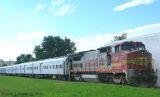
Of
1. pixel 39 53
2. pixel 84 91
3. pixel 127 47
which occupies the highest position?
pixel 39 53

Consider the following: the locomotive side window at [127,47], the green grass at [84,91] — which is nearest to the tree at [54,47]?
the locomotive side window at [127,47]

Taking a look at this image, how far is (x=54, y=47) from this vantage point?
121438mm

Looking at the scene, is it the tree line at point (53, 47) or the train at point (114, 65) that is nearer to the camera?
the train at point (114, 65)

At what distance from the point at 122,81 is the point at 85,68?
9988mm

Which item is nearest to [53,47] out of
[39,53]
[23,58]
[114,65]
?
[39,53]

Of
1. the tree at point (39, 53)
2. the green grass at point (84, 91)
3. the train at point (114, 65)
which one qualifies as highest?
the tree at point (39, 53)

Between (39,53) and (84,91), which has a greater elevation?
(39,53)

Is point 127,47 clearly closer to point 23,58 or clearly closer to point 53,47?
point 53,47

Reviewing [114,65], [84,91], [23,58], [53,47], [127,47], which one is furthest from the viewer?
[23,58]

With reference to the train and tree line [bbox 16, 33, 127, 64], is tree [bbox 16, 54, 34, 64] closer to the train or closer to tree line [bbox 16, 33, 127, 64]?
tree line [bbox 16, 33, 127, 64]

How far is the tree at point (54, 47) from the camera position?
118688 mm

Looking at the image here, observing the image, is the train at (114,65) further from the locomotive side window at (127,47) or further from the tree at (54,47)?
the tree at (54,47)

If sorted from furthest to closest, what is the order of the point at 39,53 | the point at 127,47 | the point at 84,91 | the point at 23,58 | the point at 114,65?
the point at 23,58
the point at 39,53
the point at 114,65
the point at 127,47
the point at 84,91

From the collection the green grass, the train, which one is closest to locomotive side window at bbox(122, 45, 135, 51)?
the train
